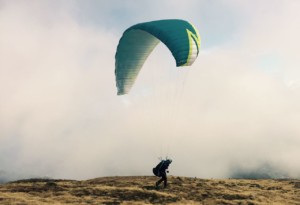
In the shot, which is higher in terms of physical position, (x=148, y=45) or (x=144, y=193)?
(x=148, y=45)

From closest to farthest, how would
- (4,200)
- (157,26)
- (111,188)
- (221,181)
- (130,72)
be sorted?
(4,200)
(157,26)
(111,188)
(130,72)
(221,181)

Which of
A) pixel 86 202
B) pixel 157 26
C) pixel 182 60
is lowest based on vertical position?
pixel 86 202

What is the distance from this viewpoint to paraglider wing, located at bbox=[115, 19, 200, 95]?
2739 centimetres

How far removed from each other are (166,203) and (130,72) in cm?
1171

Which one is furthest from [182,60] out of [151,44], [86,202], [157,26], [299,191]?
[299,191]

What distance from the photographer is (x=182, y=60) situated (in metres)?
27.1

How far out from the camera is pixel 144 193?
93.7 feet

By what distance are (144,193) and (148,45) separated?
40.4ft

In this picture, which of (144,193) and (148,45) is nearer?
(144,193)

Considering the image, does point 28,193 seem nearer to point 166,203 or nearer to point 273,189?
point 166,203

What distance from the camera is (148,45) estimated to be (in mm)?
32500

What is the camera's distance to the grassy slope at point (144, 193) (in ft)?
89.5

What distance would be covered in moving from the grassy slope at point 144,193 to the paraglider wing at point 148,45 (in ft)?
27.3

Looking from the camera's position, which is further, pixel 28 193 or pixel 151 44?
pixel 151 44
